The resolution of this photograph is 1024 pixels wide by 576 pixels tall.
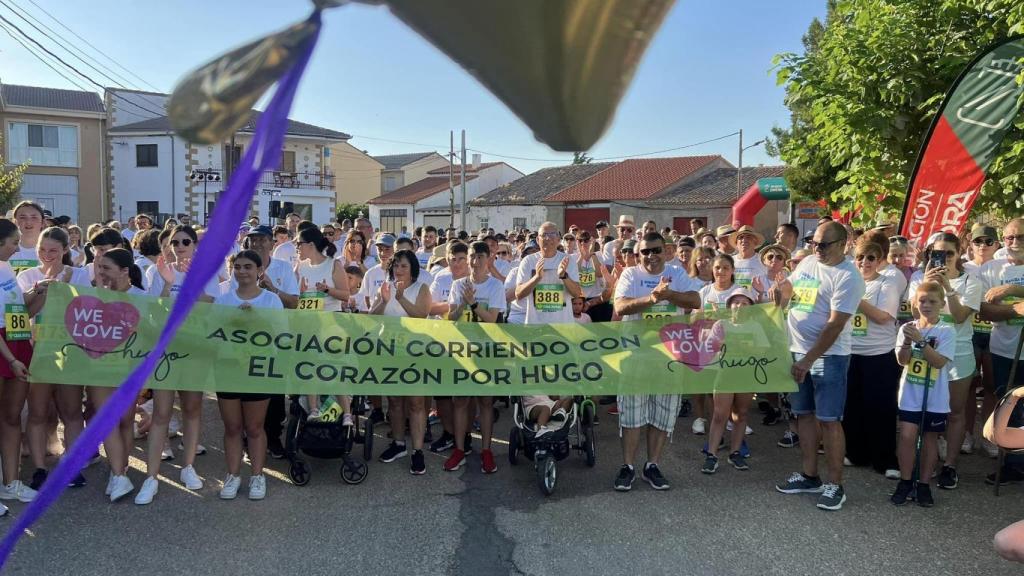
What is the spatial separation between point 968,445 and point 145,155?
36.0 meters

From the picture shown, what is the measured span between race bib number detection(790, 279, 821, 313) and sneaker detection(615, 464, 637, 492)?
65.3 inches

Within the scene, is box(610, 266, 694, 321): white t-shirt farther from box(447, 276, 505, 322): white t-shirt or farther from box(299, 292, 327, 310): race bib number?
box(299, 292, 327, 310): race bib number

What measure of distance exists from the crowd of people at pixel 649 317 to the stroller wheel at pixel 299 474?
0.25 m

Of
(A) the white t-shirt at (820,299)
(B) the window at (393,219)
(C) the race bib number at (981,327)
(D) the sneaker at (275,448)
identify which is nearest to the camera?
(A) the white t-shirt at (820,299)

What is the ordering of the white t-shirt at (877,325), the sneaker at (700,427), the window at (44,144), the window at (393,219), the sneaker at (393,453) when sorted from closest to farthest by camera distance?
the white t-shirt at (877,325) < the sneaker at (393,453) < the sneaker at (700,427) < the window at (44,144) < the window at (393,219)

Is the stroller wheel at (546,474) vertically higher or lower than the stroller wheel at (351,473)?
higher

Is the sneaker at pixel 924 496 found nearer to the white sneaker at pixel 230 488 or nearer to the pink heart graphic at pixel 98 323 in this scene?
the white sneaker at pixel 230 488

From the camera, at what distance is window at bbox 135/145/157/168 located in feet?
110

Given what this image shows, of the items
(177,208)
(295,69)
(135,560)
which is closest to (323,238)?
(135,560)

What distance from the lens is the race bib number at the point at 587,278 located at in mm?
8398

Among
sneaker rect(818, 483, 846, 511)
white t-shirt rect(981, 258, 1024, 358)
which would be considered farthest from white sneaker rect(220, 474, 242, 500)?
white t-shirt rect(981, 258, 1024, 358)

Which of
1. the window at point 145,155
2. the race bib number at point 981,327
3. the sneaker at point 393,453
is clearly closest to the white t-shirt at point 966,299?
the race bib number at point 981,327

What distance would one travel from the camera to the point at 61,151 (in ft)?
120

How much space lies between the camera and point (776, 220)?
36469 mm
